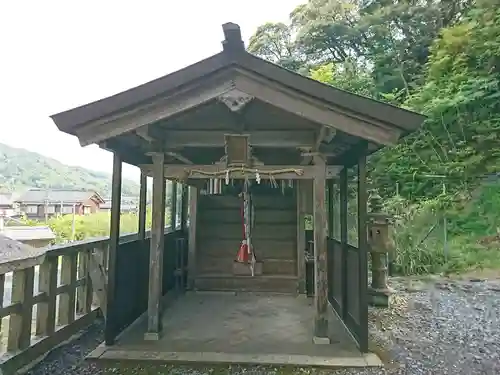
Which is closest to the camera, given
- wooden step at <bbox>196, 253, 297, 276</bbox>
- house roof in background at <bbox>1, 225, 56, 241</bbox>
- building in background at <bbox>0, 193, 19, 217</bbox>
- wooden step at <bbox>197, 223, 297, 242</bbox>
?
house roof in background at <bbox>1, 225, 56, 241</bbox>

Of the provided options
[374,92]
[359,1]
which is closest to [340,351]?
[374,92]

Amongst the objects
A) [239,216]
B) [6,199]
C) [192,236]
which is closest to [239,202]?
[239,216]

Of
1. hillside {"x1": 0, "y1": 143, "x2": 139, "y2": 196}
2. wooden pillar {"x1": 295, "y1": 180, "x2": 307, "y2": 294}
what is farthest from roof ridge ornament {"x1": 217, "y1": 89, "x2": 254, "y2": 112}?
hillside {"x1": 0, "y1": 143, "x2": 139, "y2": 196}

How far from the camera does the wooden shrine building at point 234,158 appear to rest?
3.23 metres

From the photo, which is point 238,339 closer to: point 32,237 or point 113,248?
point 113,248

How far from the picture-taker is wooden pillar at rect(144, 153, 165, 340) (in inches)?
149

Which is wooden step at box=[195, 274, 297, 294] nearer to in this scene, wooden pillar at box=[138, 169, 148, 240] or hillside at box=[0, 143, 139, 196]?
wooden pillar at box=[138, 169, 148, 240]

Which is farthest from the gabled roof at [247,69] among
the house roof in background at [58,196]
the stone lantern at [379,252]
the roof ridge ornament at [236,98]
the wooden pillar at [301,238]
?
the house roof in background at [58,196]

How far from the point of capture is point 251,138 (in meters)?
3.78

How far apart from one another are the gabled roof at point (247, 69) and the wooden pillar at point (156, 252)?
0.76 meters

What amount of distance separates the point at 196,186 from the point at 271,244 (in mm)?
1579

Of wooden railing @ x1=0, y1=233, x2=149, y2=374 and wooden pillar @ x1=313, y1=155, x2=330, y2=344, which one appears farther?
wooden pillar @ x1=313, y1=155, x2=330, y2=344

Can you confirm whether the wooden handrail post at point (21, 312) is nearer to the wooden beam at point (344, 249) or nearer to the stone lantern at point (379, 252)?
the wooden beam at point (344, 249)

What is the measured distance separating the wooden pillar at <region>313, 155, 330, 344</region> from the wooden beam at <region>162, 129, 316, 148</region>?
25 centimetres
